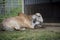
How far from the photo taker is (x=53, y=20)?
709 centimetres

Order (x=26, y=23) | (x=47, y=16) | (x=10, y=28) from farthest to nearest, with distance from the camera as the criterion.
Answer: (x=47, y=16)
(x=26, y=23)
(x=10, y=28)

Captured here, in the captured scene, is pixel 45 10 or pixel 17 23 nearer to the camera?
pixel 17 23

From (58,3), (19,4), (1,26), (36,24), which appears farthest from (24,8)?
(58,3)

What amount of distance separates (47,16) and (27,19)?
1.83 meters

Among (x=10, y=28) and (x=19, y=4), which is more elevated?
(x=19, y=4)

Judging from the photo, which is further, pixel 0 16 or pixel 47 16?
pixel 47 16

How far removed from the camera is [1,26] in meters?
5.47

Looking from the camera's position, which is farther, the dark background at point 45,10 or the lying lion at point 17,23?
the dark background at point 45,10

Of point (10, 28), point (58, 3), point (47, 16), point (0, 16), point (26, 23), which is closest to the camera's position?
point (10, 28)

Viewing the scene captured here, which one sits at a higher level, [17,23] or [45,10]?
[45,10]

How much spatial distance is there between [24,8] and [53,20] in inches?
43.3

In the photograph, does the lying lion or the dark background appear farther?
the dark background

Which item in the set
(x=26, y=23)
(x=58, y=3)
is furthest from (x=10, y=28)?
(x=58, y=3)

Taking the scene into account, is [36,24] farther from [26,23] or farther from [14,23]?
[14,23]
